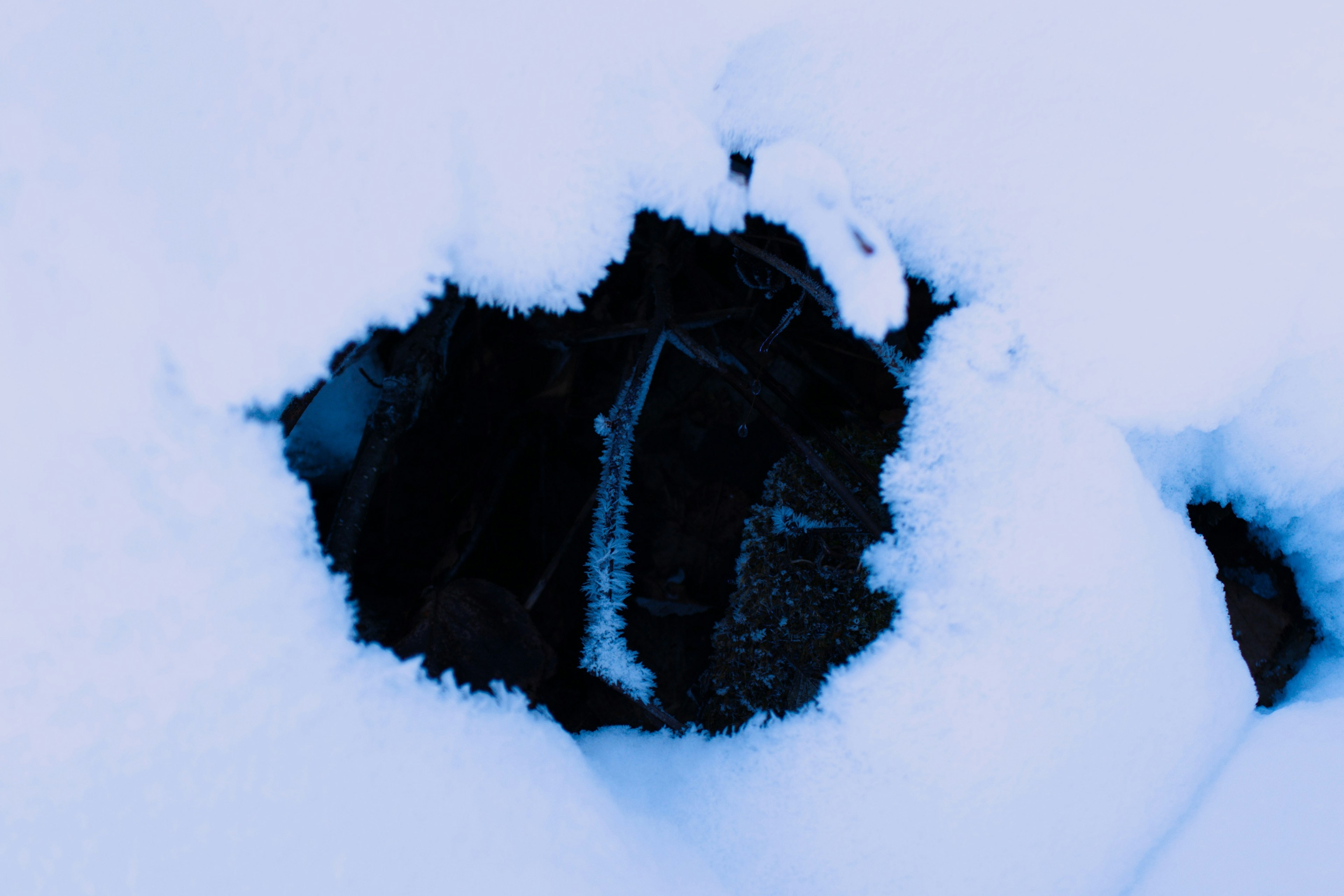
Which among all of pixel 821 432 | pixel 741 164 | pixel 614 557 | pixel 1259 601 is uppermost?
pixel 741 164

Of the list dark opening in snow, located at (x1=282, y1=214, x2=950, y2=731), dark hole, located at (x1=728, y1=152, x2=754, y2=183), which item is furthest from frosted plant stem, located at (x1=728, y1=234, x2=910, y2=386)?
dark hole, located at (x1=728, y1=152, x2=754, y2=183)

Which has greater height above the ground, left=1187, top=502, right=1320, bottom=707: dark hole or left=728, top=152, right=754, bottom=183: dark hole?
left=728, top=152, right=754, bottom=183: dark hole

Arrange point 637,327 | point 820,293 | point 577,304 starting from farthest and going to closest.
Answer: point 637,327
point 820,293
point 577,304

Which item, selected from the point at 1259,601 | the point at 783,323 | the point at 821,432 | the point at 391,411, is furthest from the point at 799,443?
the point at 1259,601

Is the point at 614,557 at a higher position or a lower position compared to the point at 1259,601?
higher

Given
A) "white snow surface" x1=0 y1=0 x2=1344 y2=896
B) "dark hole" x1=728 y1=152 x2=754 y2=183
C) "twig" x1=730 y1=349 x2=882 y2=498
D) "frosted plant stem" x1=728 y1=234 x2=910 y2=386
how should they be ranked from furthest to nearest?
"twig" x1=730 y1=349 x2=882 y2=498, "frosted plant stem" x1=728 y1=234 x2=910 y2=386, "dark hole" x1=728 y1=152 x2=754 y2=183, "white snow surface" x1=0 y1=0 x2=1344 y2=896

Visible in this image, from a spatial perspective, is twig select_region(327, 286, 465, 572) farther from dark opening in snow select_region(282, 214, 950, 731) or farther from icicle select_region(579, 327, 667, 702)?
icicle select_region(579, 327, 667, 702)

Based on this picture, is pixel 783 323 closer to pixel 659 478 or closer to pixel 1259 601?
pixel 659 478

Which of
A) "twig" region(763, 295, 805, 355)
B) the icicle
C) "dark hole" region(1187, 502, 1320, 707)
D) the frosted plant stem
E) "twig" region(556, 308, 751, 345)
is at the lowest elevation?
"dark hole" region(1187, 502, 1320, 707)
